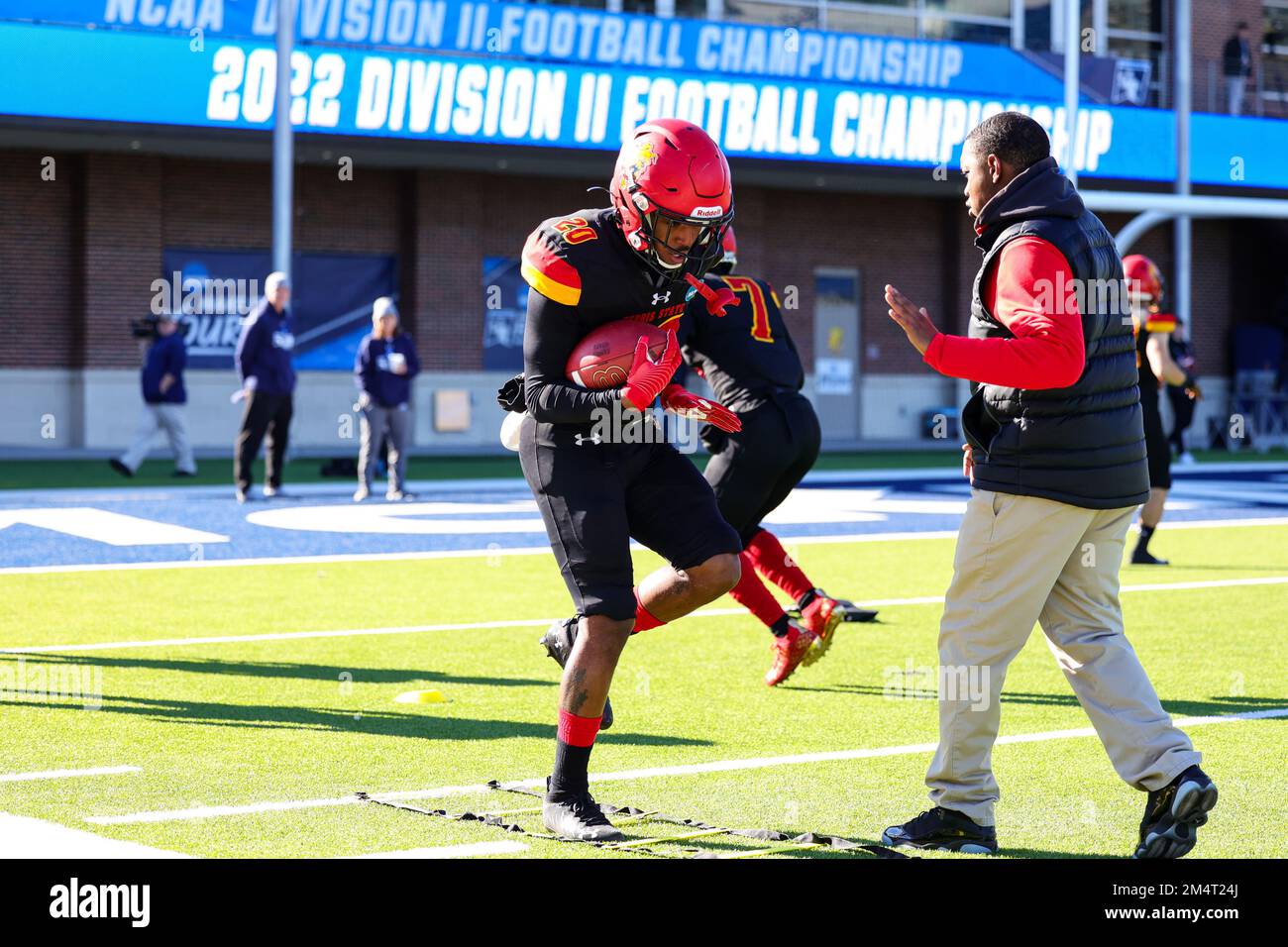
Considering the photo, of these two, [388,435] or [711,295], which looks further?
[388,435]

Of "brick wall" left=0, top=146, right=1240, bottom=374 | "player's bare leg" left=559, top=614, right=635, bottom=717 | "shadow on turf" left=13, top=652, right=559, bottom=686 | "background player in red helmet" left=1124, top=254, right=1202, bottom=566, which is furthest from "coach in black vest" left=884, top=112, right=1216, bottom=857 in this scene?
"brick wall" left=0, top=146, right=1240, bottom=374

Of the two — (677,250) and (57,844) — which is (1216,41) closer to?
(677,250)

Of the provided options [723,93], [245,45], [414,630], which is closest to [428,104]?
[245,45]

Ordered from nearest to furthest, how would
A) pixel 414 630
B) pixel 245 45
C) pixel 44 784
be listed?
1. pixel 44 784
2. pixel 414 630
3. pixel 245 45

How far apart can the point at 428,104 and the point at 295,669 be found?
57.9 ft

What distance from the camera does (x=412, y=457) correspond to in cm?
2575

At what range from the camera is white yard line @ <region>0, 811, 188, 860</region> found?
477cm

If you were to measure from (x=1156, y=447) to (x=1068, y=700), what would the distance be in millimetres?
4243

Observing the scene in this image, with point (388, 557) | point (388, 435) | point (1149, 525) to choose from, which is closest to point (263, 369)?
point (388, 435)

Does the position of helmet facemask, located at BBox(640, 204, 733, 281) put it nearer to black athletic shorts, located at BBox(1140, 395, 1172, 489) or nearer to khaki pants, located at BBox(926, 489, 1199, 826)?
khaki pants, located at BBox(926, 489, 1199, 826)

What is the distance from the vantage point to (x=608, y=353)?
5266mm

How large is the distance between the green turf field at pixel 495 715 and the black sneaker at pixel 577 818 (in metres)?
0.07

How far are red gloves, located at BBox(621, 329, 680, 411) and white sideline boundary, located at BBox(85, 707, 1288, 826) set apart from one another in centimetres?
145

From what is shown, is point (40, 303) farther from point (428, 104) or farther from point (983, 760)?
point (983, 760)
